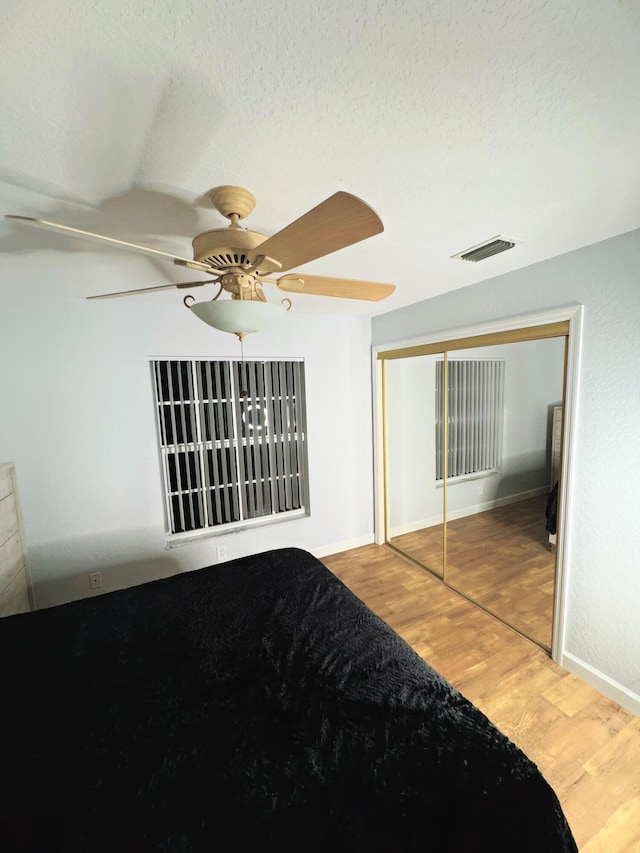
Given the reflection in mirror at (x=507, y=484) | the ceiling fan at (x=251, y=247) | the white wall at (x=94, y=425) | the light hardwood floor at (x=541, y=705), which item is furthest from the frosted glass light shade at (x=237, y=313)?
the light hardwood floor at (x=541, y=705)

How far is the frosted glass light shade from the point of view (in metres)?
1.08

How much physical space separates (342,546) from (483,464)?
162 cm

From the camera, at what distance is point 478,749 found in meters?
1.03

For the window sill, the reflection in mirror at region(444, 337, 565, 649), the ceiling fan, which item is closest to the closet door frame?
the reflection in mirror at region(444, 337, 565, 649)

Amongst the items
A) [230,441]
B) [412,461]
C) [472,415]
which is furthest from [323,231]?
[412,461]

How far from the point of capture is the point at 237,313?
1.10 meters

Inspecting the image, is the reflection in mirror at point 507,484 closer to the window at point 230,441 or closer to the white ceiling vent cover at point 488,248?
the white ceiling vent cover at point 488,248

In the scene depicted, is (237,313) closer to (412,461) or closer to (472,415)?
(472,415)

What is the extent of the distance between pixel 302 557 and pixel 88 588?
1.74 m

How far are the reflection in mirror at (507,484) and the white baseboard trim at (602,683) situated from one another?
0.54 feet

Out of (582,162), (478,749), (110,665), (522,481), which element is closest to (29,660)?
(110,665)

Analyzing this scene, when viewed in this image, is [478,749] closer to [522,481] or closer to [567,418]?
[567,418]

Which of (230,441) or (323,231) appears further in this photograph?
(230,441)

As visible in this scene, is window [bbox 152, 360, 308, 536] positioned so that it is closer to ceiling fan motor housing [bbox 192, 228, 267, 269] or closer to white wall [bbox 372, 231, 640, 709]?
ceiling fan motor housing [bbox 192, 228, 267, 269]
